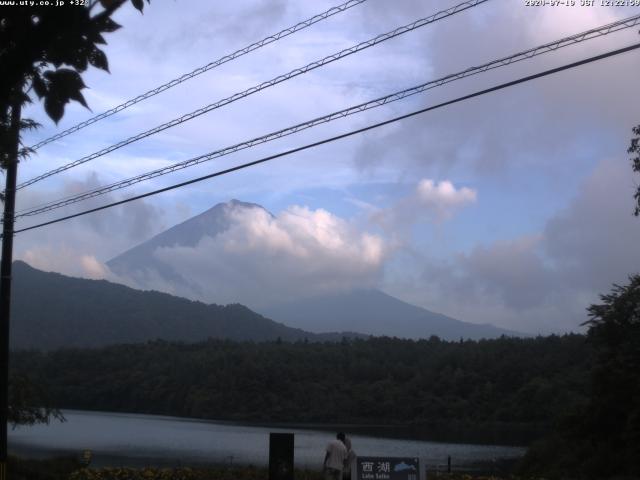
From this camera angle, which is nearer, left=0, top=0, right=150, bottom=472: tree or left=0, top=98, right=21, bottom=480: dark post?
left=0, top=0, right=150, bottom=472: tree

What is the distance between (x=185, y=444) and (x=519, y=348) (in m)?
37.5

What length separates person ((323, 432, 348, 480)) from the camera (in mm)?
15977

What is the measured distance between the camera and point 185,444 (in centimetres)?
4988

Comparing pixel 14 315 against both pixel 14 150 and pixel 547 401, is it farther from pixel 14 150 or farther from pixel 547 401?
pixel 14 150

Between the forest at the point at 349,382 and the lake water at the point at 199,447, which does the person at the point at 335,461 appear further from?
the forest at the point at 349,382

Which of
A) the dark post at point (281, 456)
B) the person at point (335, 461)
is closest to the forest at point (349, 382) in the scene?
the person at point (335, 461)

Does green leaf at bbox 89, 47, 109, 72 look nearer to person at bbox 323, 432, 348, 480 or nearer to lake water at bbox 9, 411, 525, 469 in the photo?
person at bbox 323, 432, 348, 480

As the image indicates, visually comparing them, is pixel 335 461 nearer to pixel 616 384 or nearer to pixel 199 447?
pixel 616 384

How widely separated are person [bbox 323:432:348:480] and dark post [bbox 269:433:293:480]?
744mm

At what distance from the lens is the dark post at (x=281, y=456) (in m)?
15.6

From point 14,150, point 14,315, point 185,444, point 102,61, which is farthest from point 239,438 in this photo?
point 14,315

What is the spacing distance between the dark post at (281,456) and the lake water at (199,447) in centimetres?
1336

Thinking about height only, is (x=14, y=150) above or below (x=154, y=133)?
below

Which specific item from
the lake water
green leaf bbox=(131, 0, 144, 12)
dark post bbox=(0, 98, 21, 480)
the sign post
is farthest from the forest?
green leaf bbox=(131, 0, 144, 12)
